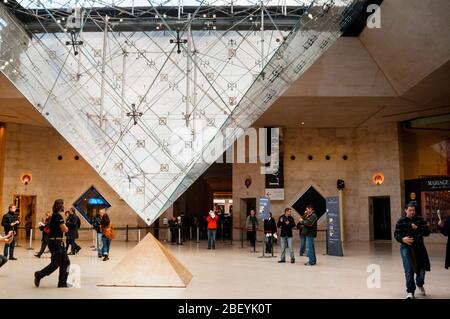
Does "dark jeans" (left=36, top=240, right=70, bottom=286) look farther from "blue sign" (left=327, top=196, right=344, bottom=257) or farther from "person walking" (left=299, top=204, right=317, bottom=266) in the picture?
"blue sign" (left=327, top=196, right=344, bottom=257)

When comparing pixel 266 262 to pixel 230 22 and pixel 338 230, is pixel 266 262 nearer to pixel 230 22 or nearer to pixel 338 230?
pixel 338 230

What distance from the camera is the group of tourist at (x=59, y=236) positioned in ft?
19.4

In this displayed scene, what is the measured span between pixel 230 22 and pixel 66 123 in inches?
219

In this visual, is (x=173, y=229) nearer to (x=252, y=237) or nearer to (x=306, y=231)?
(x=252, y=237)

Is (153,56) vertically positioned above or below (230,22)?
below

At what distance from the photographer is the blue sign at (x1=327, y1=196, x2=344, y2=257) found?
10.6 meters

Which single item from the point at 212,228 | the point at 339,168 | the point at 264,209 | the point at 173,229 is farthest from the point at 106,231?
the point at 339,168

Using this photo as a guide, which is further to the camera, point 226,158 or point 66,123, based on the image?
point 226,158

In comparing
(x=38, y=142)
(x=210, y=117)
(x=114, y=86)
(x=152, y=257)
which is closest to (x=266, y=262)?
(x=152, y=257)

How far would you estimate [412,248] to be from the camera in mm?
5293

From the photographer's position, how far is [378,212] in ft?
59.1

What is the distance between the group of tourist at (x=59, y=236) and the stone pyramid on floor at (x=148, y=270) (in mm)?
627

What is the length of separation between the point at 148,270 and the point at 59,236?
1202 mm

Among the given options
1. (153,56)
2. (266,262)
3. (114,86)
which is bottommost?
(266,262)
